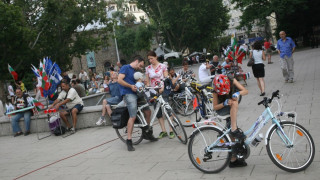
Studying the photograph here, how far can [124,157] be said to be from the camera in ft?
23.0

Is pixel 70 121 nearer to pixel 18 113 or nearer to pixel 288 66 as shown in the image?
pixel 18 113

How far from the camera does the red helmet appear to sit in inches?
200

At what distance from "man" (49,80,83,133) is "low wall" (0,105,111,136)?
248 millimetres

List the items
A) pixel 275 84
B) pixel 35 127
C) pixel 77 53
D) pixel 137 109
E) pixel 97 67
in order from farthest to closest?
1. pixel 97 67
2. pixel 77 53
3. pixel 275 84
4. pixel 35 127
5. pixel 137 109

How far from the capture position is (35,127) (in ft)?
38.9

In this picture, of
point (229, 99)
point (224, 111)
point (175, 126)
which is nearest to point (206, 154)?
point (224, 111)

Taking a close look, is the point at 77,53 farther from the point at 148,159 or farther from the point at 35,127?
the point at 148,159

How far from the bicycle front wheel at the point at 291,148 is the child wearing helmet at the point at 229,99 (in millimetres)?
438

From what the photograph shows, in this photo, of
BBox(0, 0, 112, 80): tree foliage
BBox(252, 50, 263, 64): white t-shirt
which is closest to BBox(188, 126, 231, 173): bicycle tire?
BBox(252, 50, 263, 64): white t-shirt

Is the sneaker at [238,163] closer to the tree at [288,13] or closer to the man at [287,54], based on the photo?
the man at [287,54]

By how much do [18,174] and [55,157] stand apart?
3.50 ft

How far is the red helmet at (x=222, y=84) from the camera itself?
16.7 ft

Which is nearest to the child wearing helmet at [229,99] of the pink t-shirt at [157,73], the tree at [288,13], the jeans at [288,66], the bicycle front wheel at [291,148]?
the bicycle front wheel at [291,148]

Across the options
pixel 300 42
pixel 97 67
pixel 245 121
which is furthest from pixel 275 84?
pixel 97 67
